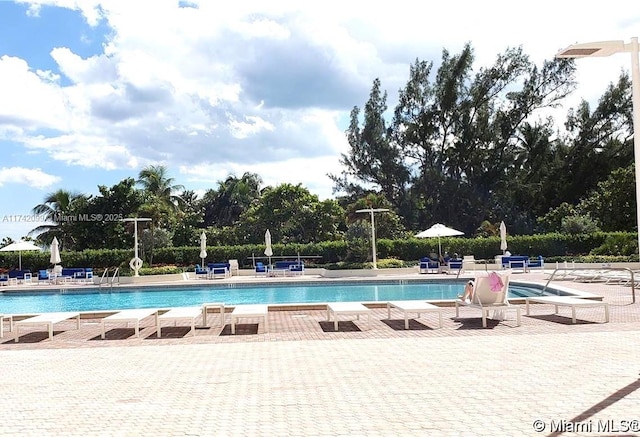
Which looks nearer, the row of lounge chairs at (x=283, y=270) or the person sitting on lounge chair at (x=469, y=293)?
the person sitting on lounge chair at (x=469, y=293)

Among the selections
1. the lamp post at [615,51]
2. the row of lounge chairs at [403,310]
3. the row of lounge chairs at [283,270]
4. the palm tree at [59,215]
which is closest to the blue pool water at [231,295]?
the row of lounge chairs at [283,270]

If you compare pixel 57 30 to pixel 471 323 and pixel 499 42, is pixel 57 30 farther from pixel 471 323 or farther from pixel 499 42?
pixel 499 42

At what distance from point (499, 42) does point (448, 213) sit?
12.4 metres

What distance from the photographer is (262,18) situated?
52.0 ft

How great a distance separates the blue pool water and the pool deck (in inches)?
301

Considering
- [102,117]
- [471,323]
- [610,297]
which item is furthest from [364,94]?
[471,323]

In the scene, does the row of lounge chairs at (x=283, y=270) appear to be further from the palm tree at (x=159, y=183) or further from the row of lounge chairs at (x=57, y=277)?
the palm tree at (x=159, y=183)

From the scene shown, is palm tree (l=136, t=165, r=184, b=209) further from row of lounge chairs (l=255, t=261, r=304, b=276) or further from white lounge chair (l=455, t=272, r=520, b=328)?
white lounge chair (l=455, t=272, r=520, b=328)

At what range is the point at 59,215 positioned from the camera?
33.9 m

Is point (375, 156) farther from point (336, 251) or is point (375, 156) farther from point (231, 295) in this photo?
point (231, 295)

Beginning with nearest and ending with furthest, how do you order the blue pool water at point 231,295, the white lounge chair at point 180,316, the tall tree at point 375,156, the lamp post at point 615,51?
the lamp post at point 615,51, the white lounge chair at point 180,316, the blue pool water at point 231,295, the tall tree at point 375,156

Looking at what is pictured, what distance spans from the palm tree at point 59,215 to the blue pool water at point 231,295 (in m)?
13.0

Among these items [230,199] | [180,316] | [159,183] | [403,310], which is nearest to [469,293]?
[403,310]

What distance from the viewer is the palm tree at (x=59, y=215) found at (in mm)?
33531
